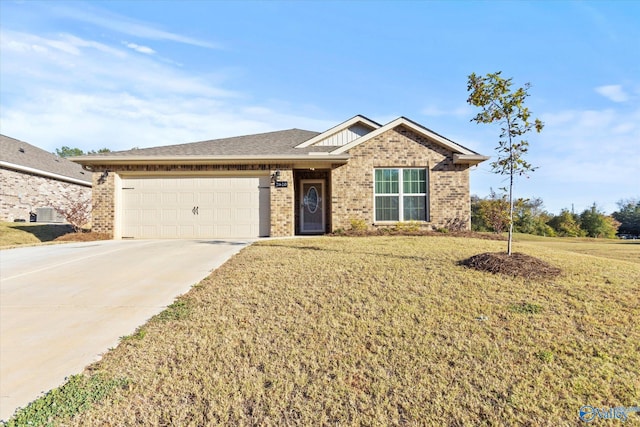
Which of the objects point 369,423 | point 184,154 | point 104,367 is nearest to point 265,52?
point 184,154

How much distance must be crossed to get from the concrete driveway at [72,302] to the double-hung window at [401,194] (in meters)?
6.74

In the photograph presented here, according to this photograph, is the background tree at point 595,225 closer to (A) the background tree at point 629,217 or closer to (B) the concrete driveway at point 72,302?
(A) the background tree at point 629,217

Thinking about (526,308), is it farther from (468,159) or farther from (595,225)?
(595,225)

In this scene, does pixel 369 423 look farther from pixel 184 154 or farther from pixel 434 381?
pixel 184 154

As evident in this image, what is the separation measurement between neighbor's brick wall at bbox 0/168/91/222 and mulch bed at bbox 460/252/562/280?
2256cm

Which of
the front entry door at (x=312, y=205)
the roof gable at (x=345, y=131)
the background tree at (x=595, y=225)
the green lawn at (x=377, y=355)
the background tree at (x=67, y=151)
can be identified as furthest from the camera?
the background tree at (x=67, y=151)

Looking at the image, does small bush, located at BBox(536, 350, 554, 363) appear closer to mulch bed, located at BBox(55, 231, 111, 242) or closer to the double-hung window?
the double-hung window

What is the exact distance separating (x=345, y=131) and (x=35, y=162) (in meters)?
19.0

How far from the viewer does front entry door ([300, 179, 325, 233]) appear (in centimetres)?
1597

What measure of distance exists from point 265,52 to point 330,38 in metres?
2.91

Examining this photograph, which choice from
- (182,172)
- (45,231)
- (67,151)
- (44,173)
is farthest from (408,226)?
(67,151)

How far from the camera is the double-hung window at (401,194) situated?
45.5 ft

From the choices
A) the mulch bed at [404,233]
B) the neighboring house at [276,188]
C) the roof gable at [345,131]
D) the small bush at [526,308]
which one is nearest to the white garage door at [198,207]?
the neighboring house at [276,188]

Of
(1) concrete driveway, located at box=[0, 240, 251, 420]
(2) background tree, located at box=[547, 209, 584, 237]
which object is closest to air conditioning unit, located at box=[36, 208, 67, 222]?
(1) concrete driveway, located at box=[0, 240, 251, 420]
